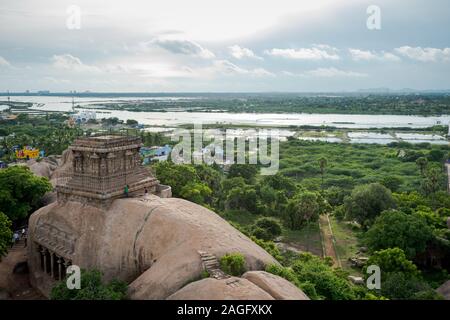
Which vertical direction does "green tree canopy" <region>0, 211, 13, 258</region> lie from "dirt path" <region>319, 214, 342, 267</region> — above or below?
above

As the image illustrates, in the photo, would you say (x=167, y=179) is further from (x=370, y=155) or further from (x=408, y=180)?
(x=370, y=155)

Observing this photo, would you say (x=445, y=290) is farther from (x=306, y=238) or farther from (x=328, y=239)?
(x=306, y=238)

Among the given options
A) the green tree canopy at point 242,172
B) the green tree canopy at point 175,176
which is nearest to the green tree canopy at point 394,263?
the green tree canopy at point 175,176

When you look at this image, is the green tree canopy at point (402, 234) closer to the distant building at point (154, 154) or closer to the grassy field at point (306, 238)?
the grassy field at point (306, 238)

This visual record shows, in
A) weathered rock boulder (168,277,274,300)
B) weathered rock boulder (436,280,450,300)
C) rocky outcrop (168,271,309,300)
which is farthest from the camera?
weathered rock boulder (436,280,450,300)

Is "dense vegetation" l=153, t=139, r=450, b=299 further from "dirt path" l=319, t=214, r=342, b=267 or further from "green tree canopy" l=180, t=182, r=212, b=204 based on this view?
"dirt path" l=319, t=214, r=342, b=267

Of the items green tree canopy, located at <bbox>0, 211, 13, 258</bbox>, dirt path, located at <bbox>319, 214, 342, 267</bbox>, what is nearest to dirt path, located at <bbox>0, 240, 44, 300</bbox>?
green tree canopy, located at <bbox>0, 211, 13, 258</bbox>
